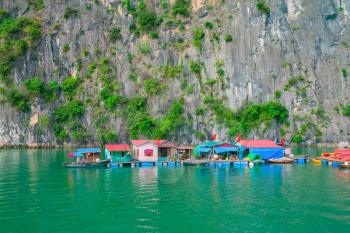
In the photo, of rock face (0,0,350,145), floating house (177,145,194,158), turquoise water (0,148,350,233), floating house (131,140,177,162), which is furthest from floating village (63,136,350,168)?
rock face (0,0,350,145)

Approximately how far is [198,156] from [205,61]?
40.5 meters

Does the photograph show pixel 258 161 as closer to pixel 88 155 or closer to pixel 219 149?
pixel 219 149

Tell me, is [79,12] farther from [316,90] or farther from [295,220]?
[295,220]

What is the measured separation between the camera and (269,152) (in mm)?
57062

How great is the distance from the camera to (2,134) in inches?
3509

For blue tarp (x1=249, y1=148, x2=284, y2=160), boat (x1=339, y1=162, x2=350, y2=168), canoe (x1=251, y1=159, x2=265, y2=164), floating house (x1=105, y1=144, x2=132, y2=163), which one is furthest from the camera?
blue tarp (x1=249, y1=148, x2=284, y2=160)

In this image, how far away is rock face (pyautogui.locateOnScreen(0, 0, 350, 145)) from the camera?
89250 mm

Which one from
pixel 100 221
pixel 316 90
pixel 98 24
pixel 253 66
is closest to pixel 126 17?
pixel 98 24

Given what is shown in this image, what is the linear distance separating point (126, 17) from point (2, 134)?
36.2 meters

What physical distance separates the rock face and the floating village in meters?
28.9

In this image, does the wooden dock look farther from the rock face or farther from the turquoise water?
the rock face

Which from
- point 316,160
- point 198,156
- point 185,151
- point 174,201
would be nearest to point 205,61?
point 185,151

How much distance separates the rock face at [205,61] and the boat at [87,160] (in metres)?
34.1

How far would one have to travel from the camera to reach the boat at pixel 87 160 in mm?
51875
